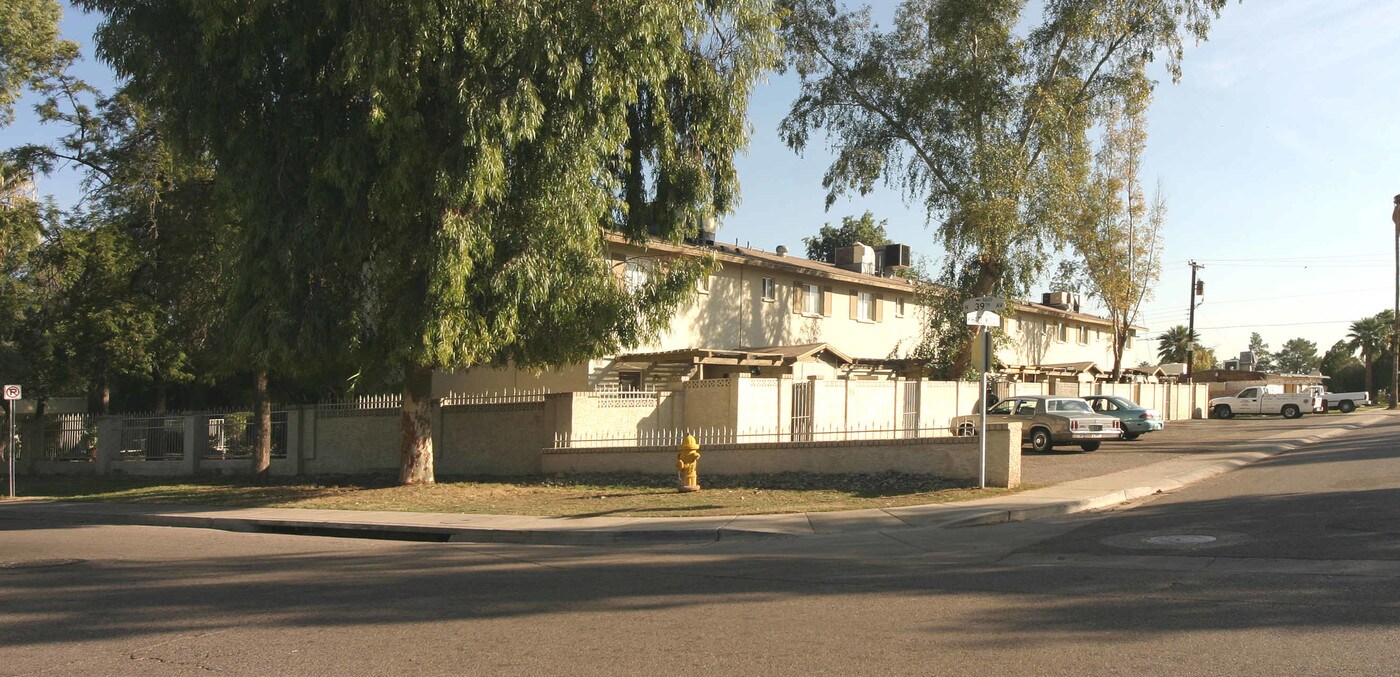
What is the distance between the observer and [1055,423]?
25.4 m

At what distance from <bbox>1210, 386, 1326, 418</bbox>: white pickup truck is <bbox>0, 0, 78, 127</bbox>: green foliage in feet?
162

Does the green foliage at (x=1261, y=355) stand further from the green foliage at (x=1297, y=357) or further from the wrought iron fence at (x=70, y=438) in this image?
the wrought iron fence at (x=70, y=438)

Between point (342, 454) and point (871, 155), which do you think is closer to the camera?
point (342, 454)

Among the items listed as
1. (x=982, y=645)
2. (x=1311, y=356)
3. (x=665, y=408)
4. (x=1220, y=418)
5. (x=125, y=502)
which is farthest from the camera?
(x=1311, y=356)

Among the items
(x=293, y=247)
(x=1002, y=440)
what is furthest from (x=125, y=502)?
(x=1002, y=440)

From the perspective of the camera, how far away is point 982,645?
676cm

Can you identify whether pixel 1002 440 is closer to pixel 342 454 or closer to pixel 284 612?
pixel 284 612

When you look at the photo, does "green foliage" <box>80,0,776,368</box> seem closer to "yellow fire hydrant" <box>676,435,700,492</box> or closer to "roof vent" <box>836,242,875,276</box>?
"yellow fire hydrant" <box>676,435,700,492</box>

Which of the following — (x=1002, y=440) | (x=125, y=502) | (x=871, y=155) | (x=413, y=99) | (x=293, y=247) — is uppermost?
(x=871, y=155)

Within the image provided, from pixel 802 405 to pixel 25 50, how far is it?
2165 cm

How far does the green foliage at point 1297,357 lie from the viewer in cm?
15462

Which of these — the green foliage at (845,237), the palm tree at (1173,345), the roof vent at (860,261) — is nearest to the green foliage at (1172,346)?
the palm tree at (1173,345)

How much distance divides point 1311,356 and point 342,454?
166 metres

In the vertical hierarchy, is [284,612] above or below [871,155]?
below
